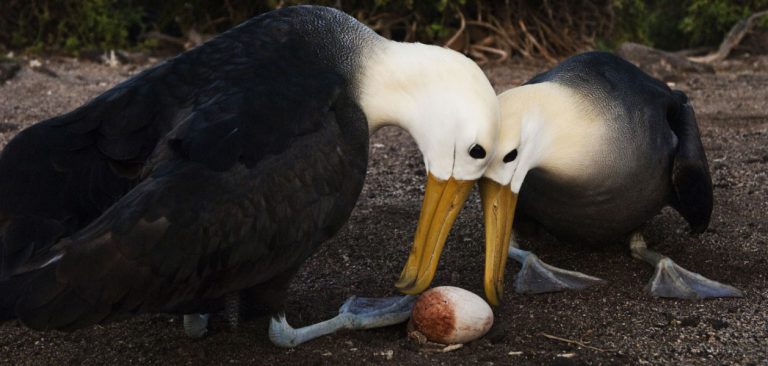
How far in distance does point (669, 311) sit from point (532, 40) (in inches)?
280

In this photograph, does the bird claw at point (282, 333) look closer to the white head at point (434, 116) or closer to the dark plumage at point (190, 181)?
the dark plumage at point (190, 181)

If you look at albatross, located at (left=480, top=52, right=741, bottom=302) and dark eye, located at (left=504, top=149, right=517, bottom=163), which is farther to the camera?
albatross, located at (left=480, top=52, right=741, bottom=302)

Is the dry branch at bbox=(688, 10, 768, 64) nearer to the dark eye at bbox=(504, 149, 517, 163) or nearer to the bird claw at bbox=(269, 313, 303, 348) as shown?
the dark eye at bbox=(504, 149, 517, 163)

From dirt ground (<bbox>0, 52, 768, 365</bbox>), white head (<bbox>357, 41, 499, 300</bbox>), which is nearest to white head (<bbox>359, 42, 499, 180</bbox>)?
white head (<bbox>357, 41, 499, 300</bbox>)

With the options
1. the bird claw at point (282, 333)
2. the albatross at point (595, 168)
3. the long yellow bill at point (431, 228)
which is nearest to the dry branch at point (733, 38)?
the albatross at point (595, 168)

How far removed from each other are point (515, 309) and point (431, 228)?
51cm

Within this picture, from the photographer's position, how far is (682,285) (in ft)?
13.1

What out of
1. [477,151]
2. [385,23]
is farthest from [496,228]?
[385,23]

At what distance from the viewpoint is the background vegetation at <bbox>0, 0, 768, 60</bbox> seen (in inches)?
415

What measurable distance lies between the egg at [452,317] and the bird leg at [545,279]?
1.83 feet

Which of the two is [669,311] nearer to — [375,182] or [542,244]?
[542,244]

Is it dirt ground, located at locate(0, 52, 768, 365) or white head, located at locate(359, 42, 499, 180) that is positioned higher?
white head, located at locate(359, 42, 499, 180)

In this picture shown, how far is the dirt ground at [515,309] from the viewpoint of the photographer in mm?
3480

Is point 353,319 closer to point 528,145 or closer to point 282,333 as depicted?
point 282,333
